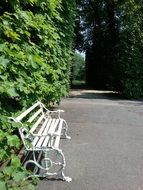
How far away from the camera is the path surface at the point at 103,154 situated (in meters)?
5.68

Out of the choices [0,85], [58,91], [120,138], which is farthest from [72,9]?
[0,85]

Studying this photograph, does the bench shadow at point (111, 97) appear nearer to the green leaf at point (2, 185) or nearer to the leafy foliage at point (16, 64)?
the leafy foliage at point (16, 64)

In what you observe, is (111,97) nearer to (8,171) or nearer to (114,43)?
(114,43)

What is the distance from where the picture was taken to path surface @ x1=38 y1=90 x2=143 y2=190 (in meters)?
5.68

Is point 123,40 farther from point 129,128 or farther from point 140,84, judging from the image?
point 129,128

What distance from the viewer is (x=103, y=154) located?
7543mm

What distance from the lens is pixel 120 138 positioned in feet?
30.6

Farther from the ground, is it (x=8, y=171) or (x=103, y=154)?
(x=8, y=171)

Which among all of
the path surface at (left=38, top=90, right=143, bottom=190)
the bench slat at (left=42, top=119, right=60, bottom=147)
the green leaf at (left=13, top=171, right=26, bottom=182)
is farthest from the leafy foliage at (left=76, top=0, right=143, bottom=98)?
the green leaf at (left=13, top=171, right=26, bottom=182)

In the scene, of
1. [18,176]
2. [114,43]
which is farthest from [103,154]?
[114,43]

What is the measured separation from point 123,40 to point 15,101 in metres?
18.5

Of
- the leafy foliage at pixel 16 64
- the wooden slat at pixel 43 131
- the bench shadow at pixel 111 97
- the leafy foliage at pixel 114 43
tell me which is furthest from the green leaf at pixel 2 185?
the leafy foliage at pixel 114 43

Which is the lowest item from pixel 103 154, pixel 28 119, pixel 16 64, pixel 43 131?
pixel 103 154

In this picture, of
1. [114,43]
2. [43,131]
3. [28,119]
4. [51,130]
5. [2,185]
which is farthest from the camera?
[114,43]
